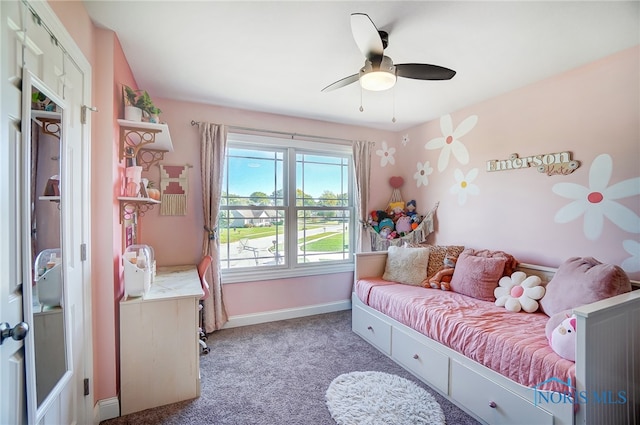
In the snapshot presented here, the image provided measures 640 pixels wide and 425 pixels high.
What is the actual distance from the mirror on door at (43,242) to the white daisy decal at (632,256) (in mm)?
3377

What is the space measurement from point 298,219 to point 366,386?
2022 millimetres

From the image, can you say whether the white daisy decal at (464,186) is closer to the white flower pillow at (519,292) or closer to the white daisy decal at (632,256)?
the white flower pillow at (519,292)

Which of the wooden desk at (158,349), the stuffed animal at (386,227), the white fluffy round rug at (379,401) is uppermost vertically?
the stuffed animal at (386,227)

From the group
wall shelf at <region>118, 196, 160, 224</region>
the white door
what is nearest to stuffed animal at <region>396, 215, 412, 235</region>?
wall shelf at <region>118, 196, 160, 224</region>

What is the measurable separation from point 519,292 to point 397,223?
5.35 ft

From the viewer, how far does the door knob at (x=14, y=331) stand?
0.89m

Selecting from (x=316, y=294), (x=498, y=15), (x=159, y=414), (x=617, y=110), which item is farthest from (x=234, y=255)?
(x=617, y=110)

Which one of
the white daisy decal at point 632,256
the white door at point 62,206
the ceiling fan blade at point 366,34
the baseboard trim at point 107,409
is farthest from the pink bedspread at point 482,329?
the white door at point 62,206

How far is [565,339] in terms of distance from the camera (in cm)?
145

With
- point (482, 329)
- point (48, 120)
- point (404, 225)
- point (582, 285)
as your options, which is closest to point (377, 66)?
point (48, 120)

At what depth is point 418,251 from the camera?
119 inches

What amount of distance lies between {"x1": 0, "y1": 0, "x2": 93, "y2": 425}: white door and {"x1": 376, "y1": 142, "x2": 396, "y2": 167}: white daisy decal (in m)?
3.22

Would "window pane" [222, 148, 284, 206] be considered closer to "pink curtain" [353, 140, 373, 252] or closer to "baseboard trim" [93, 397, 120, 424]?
"pink curtain" [353, 140, 373, 252]

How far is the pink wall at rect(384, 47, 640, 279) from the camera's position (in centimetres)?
198
